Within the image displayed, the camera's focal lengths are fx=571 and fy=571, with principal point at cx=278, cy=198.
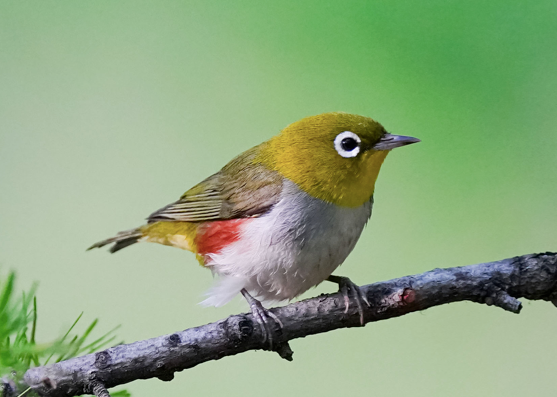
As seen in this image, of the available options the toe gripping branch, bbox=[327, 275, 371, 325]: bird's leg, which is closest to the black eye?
bbox=[327, 275, 371, 325]: bird's leg

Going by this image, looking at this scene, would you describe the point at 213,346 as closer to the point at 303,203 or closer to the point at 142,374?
the point at 142,374

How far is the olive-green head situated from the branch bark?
0.30 m

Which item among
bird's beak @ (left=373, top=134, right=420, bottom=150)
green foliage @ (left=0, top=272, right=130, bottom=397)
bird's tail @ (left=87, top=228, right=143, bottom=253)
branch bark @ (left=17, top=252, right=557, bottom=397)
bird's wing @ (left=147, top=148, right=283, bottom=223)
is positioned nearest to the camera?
green foliage @ (left=0, top=272, right=130, bottom=397)

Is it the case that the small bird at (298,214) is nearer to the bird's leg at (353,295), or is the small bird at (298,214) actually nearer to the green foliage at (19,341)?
the bird's leg at (353,295)

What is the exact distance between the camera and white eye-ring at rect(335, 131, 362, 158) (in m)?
1.68

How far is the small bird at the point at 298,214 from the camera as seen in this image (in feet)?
5.49

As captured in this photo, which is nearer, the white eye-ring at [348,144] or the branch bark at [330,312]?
→ the branch bark at [330,312]

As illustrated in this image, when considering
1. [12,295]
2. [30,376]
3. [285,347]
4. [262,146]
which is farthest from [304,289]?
[12,295]

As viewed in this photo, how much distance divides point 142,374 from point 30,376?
1.19ft

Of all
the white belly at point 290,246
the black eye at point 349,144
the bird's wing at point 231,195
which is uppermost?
the black eye at point 349,144

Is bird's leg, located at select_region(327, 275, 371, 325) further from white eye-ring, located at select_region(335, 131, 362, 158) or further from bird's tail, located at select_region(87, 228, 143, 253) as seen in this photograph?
bird's tail, located at select_region(87, 228, 143, 253)

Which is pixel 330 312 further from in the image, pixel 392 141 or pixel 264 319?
pixel 392 141

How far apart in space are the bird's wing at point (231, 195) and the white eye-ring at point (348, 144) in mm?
222

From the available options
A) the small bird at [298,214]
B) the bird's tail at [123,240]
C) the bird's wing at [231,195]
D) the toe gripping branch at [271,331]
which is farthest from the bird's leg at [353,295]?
the bird's tail at [123,240]
